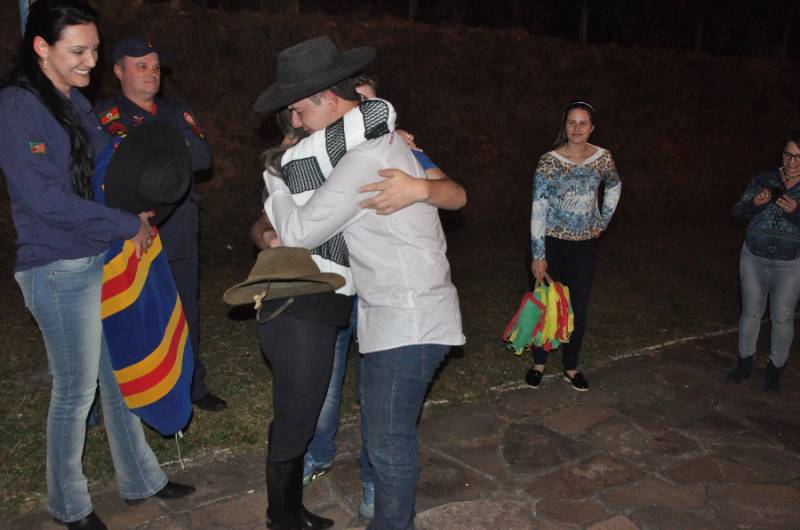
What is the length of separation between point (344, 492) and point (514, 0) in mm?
11059

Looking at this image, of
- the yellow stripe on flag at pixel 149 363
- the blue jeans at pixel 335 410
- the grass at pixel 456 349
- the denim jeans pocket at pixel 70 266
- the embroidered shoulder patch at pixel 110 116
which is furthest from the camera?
the grass at pixel 456 349

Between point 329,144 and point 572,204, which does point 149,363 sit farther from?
point 572,204

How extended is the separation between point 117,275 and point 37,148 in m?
0.62

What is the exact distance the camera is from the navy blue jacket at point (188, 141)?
13.5ft

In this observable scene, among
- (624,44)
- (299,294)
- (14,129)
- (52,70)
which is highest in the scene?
(624,44)

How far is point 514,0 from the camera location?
1298 cm

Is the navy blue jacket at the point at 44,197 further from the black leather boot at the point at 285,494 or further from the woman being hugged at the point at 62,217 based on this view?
the black leather boot at the point at 285,494

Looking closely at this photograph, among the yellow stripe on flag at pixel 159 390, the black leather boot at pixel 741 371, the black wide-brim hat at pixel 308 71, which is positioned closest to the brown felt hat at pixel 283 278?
the black wide-brim hat at pixel 308 71

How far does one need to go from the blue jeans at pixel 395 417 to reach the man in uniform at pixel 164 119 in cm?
196

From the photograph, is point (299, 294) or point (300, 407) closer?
point (299, 294)

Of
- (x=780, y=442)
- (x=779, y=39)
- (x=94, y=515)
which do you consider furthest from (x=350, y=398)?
(x=779, y=39)

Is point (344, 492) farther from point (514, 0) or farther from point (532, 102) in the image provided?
point (514, 0)

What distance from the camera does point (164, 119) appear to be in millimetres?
4227

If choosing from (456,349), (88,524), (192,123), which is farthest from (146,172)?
(456,349)
